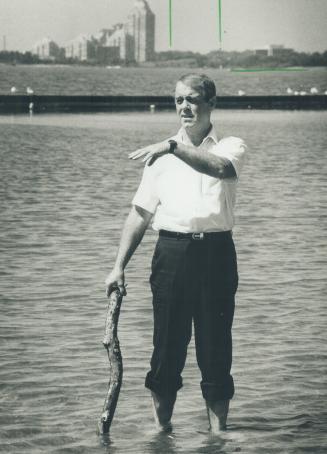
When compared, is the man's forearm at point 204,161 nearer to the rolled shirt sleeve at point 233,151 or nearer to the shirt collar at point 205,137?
the rolled shirt sleeve at point 233,151

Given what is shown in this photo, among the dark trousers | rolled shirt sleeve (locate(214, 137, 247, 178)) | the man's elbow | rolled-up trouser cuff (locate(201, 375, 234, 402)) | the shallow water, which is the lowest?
the shallow water

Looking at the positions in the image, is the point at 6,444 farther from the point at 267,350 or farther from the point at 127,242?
the point at 267,350

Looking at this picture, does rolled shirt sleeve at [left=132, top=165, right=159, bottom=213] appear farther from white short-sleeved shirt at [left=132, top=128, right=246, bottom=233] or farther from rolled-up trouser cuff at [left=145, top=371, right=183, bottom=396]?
rolled-up trouser cuff at [left=145, top=371, right=183, bottom=396]

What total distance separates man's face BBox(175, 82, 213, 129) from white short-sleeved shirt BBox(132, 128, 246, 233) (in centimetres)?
8

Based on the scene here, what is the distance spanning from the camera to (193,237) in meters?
5.82

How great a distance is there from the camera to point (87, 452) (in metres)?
6.36

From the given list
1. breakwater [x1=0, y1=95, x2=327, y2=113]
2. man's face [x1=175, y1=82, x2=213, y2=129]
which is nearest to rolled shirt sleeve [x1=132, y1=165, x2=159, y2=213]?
man's face [x1=175, y1=82, x2=213, y2=129]

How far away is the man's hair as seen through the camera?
5789 millimetres

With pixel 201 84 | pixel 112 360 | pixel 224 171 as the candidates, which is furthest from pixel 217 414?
pixel 201 84

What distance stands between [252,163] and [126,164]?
291 cm

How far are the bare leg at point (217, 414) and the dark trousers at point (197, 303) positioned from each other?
120 mm

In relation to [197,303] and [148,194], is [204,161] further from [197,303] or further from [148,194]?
[197,303]

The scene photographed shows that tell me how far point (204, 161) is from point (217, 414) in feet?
4.44

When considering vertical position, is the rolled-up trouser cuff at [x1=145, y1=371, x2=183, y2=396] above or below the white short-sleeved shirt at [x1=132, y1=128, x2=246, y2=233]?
below
